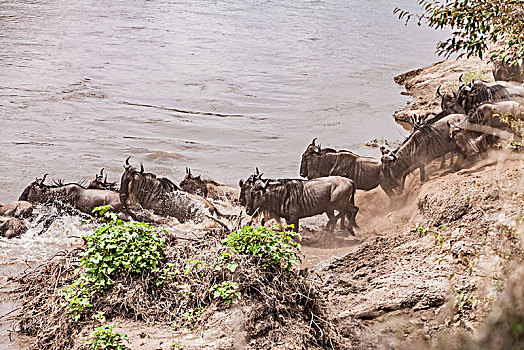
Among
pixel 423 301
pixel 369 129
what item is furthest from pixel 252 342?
pixel 369 129

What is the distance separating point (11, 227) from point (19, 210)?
0.64 metres

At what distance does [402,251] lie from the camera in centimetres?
809

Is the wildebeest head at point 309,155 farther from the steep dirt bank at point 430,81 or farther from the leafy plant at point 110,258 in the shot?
the steep dirt bank at point 430,81

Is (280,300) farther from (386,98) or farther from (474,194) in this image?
(386,98)

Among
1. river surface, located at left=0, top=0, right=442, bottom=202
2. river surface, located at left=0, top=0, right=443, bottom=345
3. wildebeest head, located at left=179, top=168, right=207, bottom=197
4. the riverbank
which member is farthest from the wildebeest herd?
river surface, located at left=0, top=0, right=442, bottom=202

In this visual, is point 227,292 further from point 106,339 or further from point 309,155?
point 309,155

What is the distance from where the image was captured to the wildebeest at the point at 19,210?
10406 mm

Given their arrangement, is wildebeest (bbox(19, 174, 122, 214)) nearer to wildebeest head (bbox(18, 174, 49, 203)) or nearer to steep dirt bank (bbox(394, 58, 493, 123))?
wildebeest head (bbox(18, 174, 49, 203))

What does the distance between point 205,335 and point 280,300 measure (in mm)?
926

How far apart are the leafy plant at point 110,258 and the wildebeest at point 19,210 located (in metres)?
4.20

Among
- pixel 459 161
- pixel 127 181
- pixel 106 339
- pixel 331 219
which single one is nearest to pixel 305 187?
pixel 331 219

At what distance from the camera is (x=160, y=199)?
10828 millimetres

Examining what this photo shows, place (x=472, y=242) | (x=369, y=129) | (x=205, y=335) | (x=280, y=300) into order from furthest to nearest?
(x=369, y=129)
(x=472, y=242)
(x=280, y=300)
(x=205, y=335)

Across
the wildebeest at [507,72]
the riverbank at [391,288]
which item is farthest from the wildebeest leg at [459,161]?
the wildebeest at [507,72]
